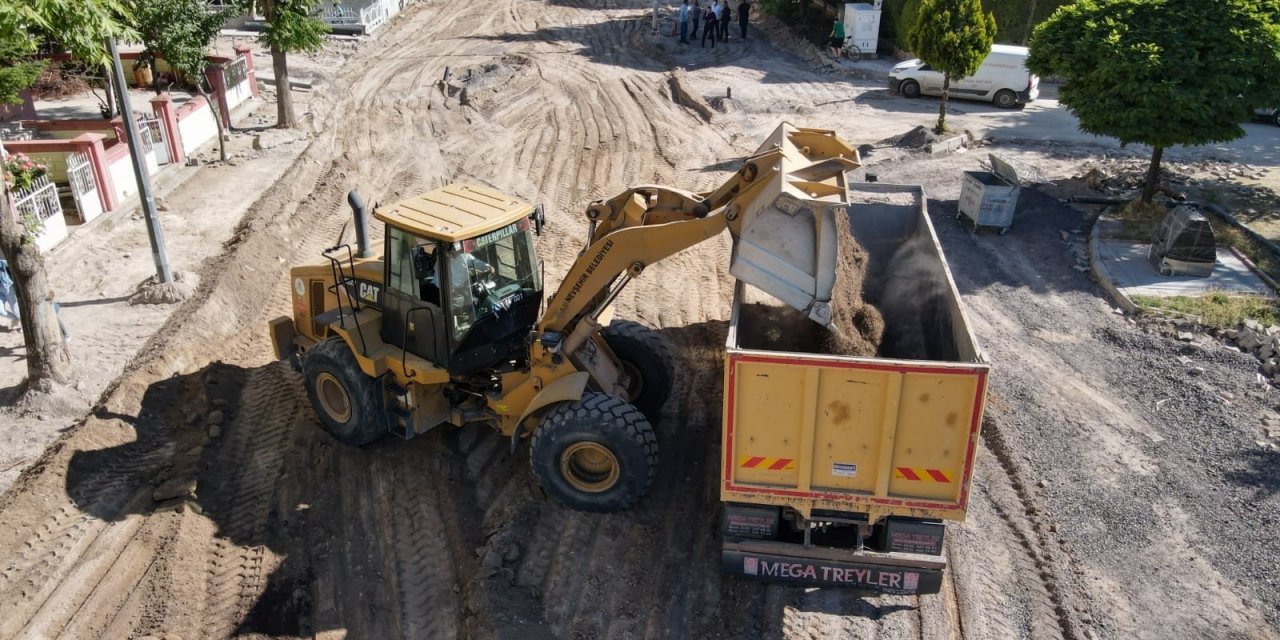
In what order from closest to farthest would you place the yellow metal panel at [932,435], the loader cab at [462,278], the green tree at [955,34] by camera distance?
1. the yellow metal panel at [932,435]
2. the loader cab at [462,278]
3. the green tree at [955,34]

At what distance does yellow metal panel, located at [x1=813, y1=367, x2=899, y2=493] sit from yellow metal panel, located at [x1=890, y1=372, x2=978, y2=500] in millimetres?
144

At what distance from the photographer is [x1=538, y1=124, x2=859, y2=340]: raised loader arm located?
6.98 metres

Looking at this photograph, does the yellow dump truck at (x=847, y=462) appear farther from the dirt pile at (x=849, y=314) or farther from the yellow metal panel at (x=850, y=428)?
the dirt pile at (x=849, y=314)

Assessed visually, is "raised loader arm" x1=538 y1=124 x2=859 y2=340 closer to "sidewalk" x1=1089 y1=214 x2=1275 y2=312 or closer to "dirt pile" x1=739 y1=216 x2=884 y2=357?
"dirt pile" x1=739 y1=216 x2=884 y2=357

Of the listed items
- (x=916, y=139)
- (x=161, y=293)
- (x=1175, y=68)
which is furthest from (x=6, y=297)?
(x=1175, y=68)

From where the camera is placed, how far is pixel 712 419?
972 cm

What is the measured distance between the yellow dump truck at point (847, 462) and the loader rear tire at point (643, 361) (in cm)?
158

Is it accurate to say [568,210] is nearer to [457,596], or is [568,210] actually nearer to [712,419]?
[712,419]

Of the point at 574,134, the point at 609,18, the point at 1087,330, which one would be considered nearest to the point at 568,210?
the point at 574,134

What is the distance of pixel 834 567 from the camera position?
7094 millimetres

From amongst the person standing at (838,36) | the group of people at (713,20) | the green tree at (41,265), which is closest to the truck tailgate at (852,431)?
the green tree at (41,265)

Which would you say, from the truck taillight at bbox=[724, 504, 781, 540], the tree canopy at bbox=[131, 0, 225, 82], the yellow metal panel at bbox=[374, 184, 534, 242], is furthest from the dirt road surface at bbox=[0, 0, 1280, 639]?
the tree canopy at bbox=[131, 0, 225, 82]

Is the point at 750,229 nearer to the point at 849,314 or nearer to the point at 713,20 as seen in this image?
the point at 849,314

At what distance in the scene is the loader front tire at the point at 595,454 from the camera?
769 centimetres
